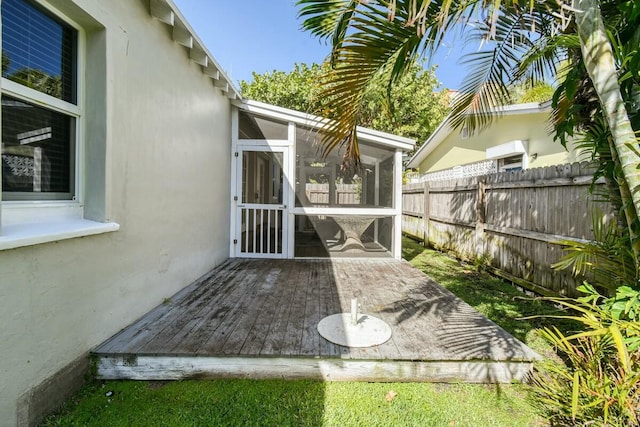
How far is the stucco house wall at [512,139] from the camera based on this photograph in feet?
21.2

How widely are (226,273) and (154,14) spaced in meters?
3.32

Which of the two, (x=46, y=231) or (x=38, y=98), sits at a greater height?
(x=38, y=98)

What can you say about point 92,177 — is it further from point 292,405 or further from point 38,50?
point 292,405

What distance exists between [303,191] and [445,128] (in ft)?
20.3

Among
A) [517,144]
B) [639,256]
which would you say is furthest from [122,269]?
[517,144]

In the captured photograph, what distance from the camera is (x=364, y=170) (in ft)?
18.4

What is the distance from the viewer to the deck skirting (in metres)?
2.19

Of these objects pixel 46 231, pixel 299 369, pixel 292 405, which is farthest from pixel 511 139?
pixel 46 231

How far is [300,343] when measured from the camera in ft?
7.80

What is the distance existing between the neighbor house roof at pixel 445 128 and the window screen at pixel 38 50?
3504mm

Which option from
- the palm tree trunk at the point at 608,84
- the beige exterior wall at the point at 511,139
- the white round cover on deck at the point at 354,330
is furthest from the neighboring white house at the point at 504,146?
the white round cover on deck at the point at 354,330

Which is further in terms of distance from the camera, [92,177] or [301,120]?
[301,120]

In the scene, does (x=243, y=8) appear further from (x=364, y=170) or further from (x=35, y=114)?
(x=35, y=114)

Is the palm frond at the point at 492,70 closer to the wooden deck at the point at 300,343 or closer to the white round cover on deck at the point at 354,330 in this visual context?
the wooden deck at the point at 300,343
